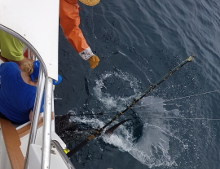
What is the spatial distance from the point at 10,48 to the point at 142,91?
13.7 ft

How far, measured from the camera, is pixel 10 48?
3.80 meters

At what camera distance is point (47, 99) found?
215cm

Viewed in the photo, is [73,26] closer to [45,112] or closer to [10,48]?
[10,48]

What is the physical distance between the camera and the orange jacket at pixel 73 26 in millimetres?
5312

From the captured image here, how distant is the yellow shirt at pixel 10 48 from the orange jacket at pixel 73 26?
5.27 ft

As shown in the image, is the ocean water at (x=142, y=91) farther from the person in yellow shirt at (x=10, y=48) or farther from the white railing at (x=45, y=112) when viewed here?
the white railing at (x=45, y=112)

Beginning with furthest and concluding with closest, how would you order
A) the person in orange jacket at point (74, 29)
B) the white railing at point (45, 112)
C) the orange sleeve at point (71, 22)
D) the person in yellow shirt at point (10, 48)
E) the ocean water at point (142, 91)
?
the ocean water at point (142, 91)
the orange sleeve at point (71, 22)
the person in orange jacket at point (74, 29)
the person in yellow shirt at point (10, 48)
the white railing at point (45, 112)

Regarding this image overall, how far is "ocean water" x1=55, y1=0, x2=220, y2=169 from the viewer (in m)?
6.04

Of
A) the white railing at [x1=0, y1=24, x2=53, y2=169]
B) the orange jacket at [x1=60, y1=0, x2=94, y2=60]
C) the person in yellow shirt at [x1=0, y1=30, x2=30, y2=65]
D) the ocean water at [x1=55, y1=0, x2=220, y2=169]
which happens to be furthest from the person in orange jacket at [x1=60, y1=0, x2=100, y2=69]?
the white railing at [x1=0, y1=24, x2=53, y2=169]

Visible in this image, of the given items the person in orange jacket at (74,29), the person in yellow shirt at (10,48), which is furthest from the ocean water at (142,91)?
the person in yellow shirt at (10,48)

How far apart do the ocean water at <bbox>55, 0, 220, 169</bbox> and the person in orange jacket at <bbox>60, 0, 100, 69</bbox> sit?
4.06ft

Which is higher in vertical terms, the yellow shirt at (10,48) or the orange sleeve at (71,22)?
the orange sleeve at (71,22)

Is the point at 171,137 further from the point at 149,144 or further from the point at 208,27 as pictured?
the point at 208,27

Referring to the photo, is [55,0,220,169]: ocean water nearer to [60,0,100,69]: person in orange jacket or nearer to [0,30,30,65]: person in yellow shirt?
[60,0,100,69]: person in orange jacket
